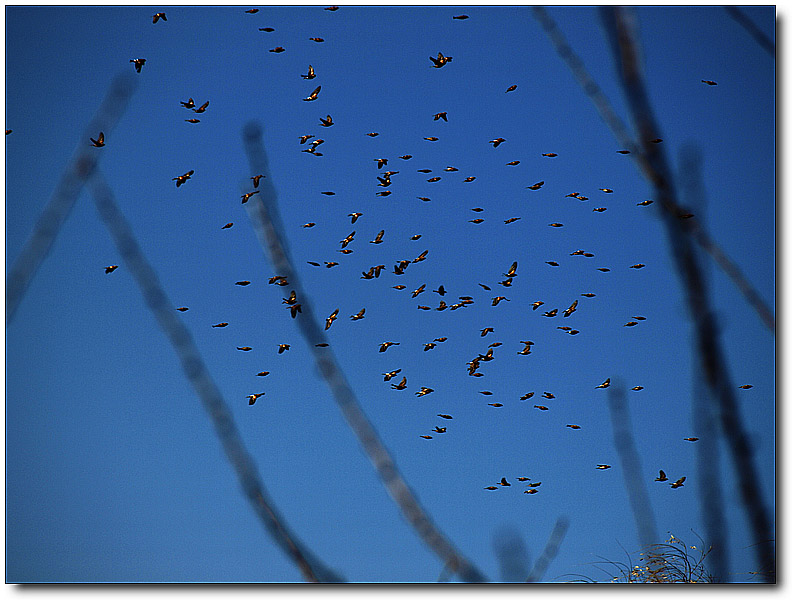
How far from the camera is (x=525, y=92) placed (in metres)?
2.78

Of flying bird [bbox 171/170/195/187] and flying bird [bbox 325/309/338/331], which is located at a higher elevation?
flying bird [bbox 171/170/195/187]

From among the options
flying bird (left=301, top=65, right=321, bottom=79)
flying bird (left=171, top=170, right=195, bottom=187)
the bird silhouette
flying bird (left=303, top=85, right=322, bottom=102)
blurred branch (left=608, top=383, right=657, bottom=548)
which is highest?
flying bird (left=301, top=65, right=321, bottom=79)

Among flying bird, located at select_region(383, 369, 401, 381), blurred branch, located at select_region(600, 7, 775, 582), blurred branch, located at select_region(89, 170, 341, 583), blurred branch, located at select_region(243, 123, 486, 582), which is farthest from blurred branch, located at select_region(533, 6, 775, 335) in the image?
flying bird, located at select_region(383, 369, 401, 381)

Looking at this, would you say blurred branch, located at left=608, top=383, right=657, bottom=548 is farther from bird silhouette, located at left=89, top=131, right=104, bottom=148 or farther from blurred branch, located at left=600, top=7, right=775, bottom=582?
bird silhouette, located at left=89, top=131, right=104, bottom=148

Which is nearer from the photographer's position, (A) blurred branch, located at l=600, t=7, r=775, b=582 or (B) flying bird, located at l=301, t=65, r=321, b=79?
(A) blurred branch, located at l=600, t=7, r=775, b=582

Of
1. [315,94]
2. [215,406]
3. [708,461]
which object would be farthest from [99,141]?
[708,461]

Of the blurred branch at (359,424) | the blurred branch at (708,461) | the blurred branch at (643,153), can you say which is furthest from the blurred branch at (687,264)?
the blurred branch at (359,424)

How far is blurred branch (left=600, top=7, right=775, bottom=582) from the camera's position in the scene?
0.62 metres

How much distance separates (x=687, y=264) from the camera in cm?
61

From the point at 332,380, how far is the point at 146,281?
192 millimetres

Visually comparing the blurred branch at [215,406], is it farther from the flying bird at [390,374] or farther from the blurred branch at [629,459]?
the flying bird at [390,374]

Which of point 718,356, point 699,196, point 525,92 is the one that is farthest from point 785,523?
point 718,356

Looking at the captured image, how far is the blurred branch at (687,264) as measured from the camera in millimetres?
618

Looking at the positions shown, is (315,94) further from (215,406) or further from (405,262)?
(215,406)
